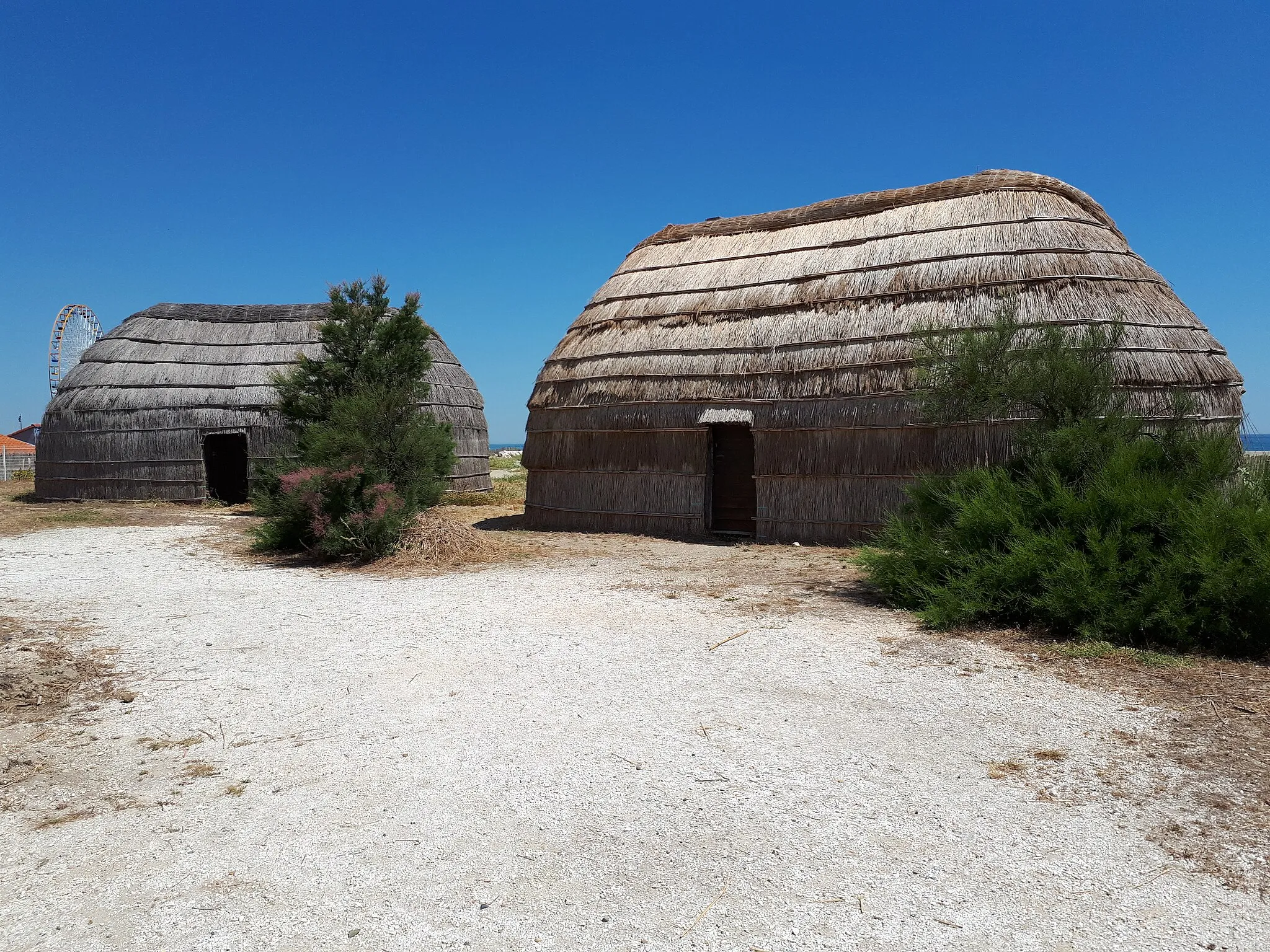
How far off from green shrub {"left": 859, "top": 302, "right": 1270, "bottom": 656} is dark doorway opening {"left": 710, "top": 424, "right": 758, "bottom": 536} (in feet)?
18.7

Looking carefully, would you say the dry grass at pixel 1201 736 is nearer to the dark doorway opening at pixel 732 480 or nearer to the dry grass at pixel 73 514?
the dark doorway opening at pixel 732 480

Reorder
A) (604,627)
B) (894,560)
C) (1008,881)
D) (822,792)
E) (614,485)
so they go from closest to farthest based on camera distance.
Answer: (1008,881)
(822,792)
(604,627)
(894,560)
(614,485)

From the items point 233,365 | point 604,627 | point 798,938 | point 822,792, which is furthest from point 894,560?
point 233,365

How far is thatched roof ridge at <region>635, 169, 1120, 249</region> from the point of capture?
14742 mm

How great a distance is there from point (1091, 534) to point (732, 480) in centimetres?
838

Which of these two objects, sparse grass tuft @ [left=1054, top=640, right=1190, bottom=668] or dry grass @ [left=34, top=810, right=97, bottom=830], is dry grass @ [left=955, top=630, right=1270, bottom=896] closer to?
sparse grass tuft @ [left=1054, top=640, right=1190, bottom=668]

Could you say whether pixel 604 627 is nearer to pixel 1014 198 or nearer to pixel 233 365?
pixel 1014 198

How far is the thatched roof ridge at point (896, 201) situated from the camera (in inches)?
580

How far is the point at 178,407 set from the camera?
75.0ft

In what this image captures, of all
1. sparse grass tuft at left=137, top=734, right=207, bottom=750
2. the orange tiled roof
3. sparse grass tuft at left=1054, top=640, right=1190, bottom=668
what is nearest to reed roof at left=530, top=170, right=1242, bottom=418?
sparse grass tuft at left=1054, top=640, right=1190, bottom=668

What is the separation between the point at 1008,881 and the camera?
339 centimetres

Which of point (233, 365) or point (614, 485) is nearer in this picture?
point (614, 485)

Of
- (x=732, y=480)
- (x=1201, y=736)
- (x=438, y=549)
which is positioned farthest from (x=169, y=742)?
(x=732, y=480)

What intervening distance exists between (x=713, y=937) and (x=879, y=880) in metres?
0.76
